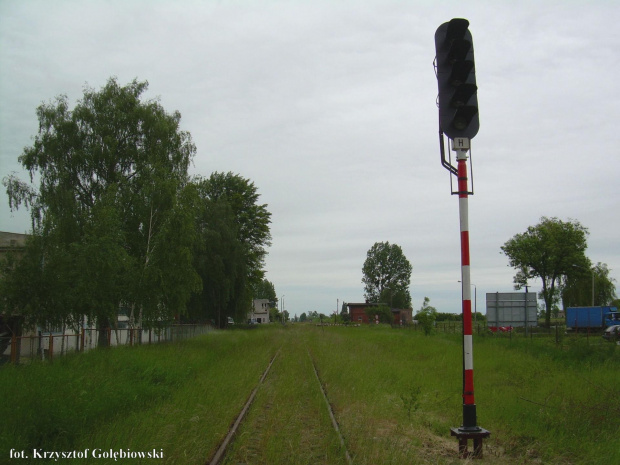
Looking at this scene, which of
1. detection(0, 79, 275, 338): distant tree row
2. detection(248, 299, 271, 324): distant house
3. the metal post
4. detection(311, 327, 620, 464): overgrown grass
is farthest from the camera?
detection(248, 299, 271, 324): distant house

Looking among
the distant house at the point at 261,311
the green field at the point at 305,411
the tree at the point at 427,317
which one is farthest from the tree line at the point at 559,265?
the distant house at the point at 261,311

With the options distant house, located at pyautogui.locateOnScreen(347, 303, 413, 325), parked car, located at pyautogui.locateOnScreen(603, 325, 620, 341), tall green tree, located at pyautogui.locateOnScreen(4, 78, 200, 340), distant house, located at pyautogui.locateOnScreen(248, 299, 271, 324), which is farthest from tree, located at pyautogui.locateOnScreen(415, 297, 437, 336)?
distant house, located at pyautogui.locateOnScreen(248, 299, 271, 324)

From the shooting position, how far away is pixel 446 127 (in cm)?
712

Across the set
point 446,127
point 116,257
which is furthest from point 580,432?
point 116,257

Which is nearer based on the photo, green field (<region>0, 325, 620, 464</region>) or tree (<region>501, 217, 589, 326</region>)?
green field (<region>0, 325, 620, 464</region>)

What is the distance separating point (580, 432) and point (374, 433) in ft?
10.3

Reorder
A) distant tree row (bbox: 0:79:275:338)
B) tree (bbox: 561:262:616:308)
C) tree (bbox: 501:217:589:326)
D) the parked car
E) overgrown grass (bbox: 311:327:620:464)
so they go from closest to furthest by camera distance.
→ overgrown grass (bbox: 311:327:620:464)
distant tree row (bbox: 0:79:275:338)
the parked car
tree (bbox: 501:217:589:326)
tree (bbox: 561:262:616:308)

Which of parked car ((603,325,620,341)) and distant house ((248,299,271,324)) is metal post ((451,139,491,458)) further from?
distant house ((248,299,271,324))

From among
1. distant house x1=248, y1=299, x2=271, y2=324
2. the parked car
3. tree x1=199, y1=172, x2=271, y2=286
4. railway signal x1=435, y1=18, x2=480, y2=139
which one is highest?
tree x1=199, y1=172, x2=271, y2=286

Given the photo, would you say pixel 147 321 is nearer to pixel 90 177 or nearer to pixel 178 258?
pixel 178 258

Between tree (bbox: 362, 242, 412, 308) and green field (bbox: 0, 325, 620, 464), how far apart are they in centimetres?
11733

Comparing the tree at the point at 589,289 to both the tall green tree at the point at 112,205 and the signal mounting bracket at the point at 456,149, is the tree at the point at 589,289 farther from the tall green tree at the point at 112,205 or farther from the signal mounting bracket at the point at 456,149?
the signal mounting bracket at the point at 456,149

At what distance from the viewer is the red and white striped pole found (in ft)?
22.5

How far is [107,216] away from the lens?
20.9 metres
